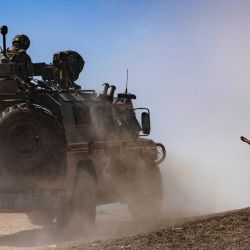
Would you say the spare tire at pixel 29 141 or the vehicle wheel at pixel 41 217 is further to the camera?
the vehicle wheel at pixel 41 217

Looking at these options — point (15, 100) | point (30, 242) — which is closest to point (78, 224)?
point (30, 242)

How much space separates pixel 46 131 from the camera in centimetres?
953

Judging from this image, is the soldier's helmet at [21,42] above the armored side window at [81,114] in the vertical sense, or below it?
above

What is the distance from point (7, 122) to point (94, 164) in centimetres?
179

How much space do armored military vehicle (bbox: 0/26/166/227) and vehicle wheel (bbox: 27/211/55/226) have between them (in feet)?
0.09

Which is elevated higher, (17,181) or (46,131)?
(46,131)

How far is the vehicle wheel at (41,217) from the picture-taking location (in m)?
9.96

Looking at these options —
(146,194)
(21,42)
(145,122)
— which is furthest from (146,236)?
(21,42)

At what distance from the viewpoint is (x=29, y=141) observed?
9.51 metres

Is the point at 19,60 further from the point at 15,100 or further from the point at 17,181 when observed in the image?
the point at 17,181

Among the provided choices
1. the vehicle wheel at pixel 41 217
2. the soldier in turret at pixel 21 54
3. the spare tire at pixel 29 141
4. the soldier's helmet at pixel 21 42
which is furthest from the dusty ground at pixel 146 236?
the soldier's helmet at pixel 21 42

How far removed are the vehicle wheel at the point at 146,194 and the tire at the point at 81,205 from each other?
5.04ft

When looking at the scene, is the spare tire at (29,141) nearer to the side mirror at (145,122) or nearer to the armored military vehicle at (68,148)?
the armored military vehicle at (68,148)

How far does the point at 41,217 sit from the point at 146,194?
2.06 meters
